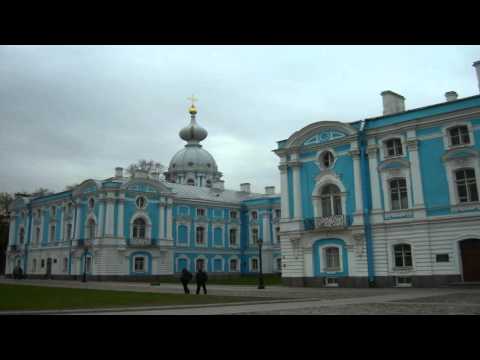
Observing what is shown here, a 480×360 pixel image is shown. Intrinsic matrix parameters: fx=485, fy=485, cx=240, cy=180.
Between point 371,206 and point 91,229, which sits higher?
point 91,229

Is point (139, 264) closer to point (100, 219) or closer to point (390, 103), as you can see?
point (100, 219)

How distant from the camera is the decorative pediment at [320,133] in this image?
30141 millimetres

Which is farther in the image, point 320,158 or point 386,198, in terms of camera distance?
point 320,158

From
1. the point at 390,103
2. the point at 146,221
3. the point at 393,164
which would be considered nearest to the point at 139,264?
the point at 146,221

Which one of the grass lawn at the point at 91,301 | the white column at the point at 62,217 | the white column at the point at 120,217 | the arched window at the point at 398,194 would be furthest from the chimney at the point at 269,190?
the grass lawn at the point at 91,301

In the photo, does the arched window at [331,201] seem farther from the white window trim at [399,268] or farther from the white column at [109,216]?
the white column at [109,216]

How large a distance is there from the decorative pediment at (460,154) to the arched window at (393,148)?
271 cm

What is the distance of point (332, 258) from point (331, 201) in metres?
3.55

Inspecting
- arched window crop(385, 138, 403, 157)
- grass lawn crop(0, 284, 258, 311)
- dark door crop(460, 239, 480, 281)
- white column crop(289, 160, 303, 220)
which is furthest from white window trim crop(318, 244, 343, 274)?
grass lawn crop(0, 284, 258, 311)

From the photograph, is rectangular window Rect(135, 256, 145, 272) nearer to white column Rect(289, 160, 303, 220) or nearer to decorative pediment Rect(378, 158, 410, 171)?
white column Rect(289, 160, 303, 220)

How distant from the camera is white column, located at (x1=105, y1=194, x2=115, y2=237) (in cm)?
4469

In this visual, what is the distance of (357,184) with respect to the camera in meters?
29.2

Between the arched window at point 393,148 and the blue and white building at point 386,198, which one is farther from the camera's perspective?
the arched window at point 393,148
